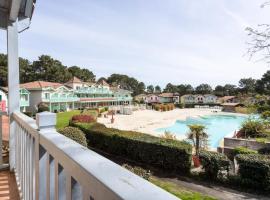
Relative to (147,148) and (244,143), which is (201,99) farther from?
(147,148)

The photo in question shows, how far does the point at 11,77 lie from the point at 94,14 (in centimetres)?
846

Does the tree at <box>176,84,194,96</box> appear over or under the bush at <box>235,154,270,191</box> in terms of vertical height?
over

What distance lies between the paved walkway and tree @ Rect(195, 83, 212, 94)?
2945 inches

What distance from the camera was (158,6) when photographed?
11.5m

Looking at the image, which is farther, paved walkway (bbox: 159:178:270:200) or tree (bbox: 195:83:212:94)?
tree (bbox: 195:83:212:94)

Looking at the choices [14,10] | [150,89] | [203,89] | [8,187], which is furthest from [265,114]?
[150,89]

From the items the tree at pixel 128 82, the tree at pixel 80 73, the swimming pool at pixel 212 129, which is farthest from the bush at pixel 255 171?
the tree at pixel 128 82

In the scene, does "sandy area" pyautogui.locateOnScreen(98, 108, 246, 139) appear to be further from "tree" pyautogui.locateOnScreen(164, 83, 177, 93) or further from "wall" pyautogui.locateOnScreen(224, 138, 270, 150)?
"tree" pyautogui.locateOnScreen(164, 83, 177, 93)

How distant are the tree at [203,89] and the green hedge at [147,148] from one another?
71478mm

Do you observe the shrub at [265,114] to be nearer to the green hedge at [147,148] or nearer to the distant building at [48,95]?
the green hedge at [147,148]

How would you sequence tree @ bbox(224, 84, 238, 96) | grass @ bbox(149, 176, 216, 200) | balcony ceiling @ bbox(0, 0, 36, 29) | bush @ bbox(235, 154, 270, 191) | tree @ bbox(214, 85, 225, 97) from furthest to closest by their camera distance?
tree @ bbox(214, 85, 225, 97) → tree @ bbox(224, 84, 238, 96) → bush @ bbox(235, 154, 270, 191) → grass @ bbox(149, 176, 216, 200) → balcony ceiling @ bbox(0, 0, 36, 29)

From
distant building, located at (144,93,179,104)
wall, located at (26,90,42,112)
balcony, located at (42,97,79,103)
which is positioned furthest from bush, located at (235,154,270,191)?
distant building, located at (144,93,179,104)

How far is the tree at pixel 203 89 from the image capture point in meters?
82.4

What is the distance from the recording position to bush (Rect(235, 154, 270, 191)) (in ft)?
31.3
